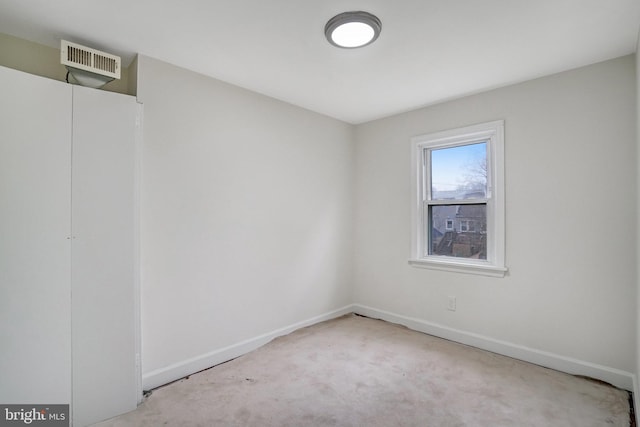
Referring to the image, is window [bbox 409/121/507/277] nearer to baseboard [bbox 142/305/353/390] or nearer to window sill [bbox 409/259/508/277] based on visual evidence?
window sill [bbox 409/259/508/277]

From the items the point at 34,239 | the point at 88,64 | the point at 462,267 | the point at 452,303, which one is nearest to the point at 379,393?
the point at 452,303

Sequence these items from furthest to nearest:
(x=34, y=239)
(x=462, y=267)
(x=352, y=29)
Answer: (x=462, y=267)
(x=352, y=29)
(x=34, y=239)

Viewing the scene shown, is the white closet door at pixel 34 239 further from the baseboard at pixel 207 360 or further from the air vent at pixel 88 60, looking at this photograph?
the baseboard at pixel 207 360

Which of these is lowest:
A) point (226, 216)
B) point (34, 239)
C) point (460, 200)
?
point (34, 239)

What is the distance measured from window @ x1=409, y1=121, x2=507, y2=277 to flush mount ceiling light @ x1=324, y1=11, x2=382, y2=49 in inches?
62.3

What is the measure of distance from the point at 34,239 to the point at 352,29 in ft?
7.21

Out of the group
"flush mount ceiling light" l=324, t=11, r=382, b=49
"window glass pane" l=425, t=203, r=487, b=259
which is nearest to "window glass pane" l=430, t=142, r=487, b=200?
"window glass pane" l=425, t=203, r=487, b=259

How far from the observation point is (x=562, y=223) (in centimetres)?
256

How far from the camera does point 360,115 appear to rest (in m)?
3.70

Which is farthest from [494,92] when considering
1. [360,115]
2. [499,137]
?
[360,115]

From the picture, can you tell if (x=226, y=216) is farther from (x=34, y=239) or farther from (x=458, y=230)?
(x=458, y=230)

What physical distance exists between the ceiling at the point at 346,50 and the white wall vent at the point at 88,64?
0.43 feet

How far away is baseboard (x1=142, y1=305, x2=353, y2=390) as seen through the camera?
2.31 m

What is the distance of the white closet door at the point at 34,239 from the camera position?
170cm
